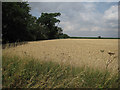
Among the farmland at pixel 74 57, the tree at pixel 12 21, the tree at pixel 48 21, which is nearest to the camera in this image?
the farmland at pixel 74 57

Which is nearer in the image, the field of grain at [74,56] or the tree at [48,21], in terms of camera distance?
the field of grain at [74,56]

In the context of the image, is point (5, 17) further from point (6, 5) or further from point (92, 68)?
point (92, 68)

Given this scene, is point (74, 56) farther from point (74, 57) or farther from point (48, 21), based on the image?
point (48, 21)

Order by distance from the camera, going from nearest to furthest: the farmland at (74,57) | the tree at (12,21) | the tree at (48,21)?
1. the farmland at (74,57)
2. the tree at (12,21)
3. the tree at (48,21)

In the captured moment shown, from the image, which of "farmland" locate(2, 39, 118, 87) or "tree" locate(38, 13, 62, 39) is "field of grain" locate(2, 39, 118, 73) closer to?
"farmland" locate(2, 39, 118, 87)

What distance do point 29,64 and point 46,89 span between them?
1.52 m

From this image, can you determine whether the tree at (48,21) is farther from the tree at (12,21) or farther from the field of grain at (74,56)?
the field of grain at (74,56)

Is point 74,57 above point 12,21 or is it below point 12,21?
below

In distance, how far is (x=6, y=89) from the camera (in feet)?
7.00

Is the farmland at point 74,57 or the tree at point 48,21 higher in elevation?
the tree at point 48,21

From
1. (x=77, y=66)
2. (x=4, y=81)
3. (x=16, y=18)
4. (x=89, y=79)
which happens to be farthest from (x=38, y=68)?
(x=16, y=18)

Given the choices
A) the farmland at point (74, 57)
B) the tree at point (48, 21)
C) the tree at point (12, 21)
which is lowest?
the farmland at point (74, 57)

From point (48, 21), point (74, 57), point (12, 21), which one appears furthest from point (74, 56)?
point (48, 21)

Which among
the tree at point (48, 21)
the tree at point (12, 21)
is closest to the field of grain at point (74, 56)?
the tree at point (12, 21)
